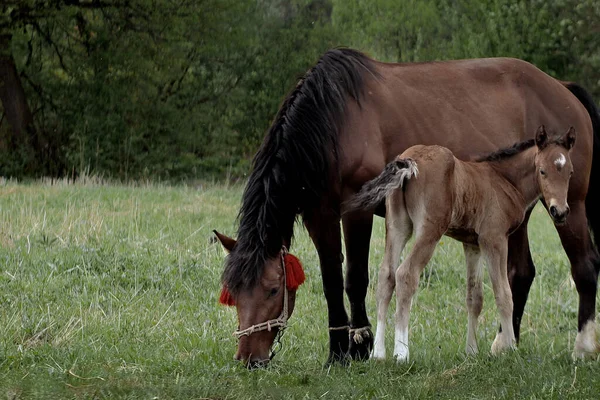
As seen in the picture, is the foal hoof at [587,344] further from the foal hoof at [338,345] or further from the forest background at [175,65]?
the forest background at [175,65]

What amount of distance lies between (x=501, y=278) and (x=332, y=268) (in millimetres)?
1197

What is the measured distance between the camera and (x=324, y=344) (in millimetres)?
7254

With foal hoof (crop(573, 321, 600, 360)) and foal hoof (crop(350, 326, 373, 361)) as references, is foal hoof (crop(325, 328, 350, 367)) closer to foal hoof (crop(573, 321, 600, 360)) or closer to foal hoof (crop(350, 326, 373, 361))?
foal hoof (crop(350, 326, 373, 361))

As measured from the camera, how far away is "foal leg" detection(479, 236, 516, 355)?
254 inches

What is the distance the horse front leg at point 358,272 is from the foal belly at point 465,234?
599 millimetres

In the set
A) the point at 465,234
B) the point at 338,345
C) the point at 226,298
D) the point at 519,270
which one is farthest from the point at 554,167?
the point at 226,298

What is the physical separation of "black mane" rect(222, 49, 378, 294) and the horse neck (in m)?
1.20

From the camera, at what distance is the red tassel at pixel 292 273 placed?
602cm

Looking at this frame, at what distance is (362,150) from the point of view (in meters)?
6.49

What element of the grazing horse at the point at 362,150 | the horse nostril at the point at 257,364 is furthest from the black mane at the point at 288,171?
the horse nostril at the point at 257,364

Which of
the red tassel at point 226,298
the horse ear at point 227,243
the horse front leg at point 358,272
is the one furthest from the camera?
the horse front leg at point 358,272

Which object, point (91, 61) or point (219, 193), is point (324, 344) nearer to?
point (219, 193)

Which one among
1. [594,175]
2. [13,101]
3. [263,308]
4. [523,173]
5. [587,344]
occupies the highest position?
[523,173]

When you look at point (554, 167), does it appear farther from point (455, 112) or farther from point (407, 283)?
point (407, 283)
